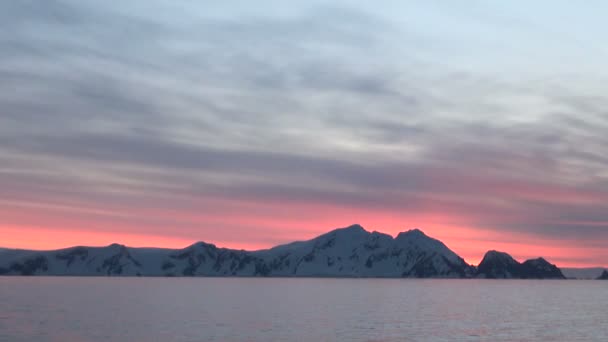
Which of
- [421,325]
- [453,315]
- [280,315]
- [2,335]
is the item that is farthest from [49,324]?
[453,315]

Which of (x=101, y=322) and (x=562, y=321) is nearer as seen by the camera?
(x=101, y=322)

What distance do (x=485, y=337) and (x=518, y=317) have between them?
39506 mm

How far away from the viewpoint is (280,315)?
119188 millimetres

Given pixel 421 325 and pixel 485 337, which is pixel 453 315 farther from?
pixel 485 337

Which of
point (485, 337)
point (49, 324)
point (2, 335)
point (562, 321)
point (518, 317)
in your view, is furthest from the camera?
point (518, 317)

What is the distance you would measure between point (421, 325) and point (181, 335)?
1442 inches

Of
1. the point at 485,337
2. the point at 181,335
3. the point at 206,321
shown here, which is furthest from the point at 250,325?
the point at 485,337

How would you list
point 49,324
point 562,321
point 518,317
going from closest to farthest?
point 49,324 → point 562,321 → point 518,317

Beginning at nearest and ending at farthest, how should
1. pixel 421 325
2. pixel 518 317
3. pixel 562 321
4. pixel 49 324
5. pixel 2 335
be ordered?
1. pixel 2 335
2. pixel 49 324
3. pixel 421 325
4. pixel 562 321
5. pixel 518 317

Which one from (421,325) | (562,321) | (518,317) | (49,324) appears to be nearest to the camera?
(49,324)

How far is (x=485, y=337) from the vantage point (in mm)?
86000

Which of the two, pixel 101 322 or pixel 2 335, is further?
pixel 101 322

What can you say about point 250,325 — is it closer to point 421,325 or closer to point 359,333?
point 359,333

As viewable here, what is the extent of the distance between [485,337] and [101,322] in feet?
174
